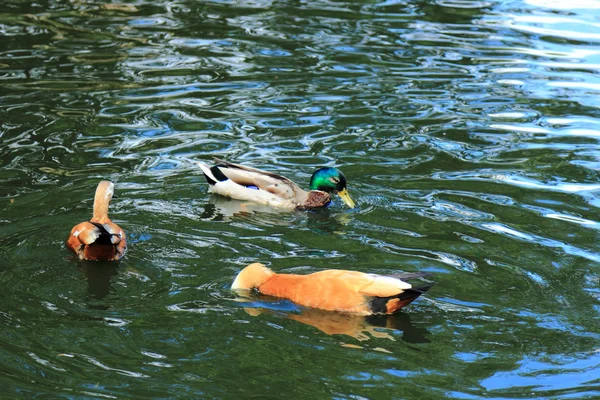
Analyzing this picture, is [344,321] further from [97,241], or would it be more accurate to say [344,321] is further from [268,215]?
[268,215]

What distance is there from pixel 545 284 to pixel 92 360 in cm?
354

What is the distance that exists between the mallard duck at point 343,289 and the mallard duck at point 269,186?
112 inches

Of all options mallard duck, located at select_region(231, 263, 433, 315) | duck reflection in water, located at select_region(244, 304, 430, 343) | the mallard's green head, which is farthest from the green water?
the mallard's green head

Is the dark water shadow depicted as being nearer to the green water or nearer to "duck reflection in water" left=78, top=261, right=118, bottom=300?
the green water

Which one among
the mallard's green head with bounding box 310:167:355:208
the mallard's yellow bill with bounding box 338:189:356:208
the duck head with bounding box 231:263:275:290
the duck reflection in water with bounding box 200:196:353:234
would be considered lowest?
the duck reflection in water with bounding box 200:196:353:234

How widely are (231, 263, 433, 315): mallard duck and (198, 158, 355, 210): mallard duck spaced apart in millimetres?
2840

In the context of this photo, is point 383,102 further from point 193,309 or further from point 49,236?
point 193,309

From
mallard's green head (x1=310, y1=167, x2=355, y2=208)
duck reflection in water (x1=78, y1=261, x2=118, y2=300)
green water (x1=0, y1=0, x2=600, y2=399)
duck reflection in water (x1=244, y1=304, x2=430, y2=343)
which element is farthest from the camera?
mallard's green head (x1=310, y1=167, x2=355, y2=208)

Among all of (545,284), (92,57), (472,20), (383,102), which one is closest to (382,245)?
(545,284)

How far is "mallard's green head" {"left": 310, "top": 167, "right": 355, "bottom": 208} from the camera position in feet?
33.7

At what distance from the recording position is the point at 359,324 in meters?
7.22

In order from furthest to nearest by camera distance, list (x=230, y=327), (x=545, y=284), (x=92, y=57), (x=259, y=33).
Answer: (x=259, y=33)
(x=92, y=57)
(x=545, y=284)
(x=230, y=327)

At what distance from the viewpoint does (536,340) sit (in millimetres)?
6898

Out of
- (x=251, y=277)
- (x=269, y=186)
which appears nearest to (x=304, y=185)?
(x=269, y=186)
